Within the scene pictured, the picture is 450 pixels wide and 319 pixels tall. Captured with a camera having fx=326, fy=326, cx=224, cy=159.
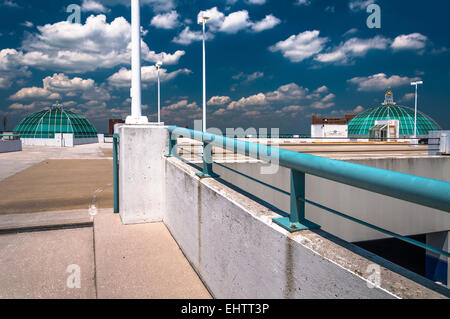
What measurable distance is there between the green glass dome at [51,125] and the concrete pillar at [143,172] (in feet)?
189

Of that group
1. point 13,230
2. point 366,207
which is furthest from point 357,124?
point 13,230

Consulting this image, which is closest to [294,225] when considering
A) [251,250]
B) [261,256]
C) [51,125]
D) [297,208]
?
[297,208]

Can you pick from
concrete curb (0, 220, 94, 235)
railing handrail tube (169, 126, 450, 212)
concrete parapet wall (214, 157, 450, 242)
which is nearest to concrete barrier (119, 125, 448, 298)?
railing handrail tube (169, 126, 450, 212)

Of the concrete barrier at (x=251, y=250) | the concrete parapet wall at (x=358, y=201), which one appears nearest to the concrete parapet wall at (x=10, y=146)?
the concrete barrier at (x=251, y=250)

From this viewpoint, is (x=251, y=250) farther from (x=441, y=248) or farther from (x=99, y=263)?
(x=441, y=248)

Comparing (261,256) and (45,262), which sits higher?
(261,256)

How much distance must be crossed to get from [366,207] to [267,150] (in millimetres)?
7091

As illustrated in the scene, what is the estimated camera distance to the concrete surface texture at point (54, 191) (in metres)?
7.75

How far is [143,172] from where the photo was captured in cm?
614

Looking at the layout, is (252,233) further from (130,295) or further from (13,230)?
(13,230)

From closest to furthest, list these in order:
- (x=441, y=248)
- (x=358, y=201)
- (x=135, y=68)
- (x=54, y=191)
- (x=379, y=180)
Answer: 1. (x=379, y=180)
2. (x=135, y=68)
3. (x=358, y=201)
4. (x=54, y=191)
5. (x=441, y=248)

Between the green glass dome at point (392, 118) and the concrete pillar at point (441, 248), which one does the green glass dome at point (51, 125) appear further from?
the green glass dome at point (392, 118)

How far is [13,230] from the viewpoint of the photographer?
229 inches

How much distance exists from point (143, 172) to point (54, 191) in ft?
16.0
